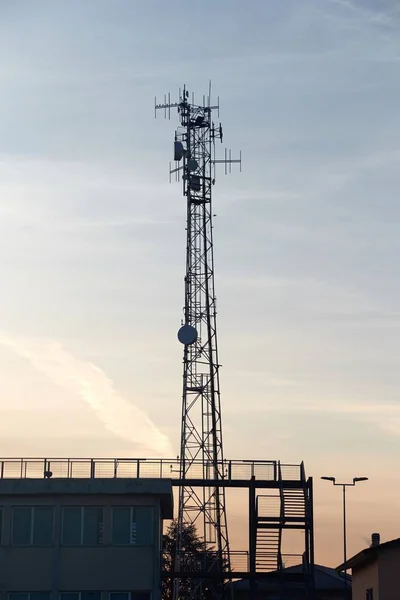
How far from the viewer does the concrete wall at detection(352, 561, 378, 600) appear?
165 feet

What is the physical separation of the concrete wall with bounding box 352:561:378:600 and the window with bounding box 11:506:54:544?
1546cm

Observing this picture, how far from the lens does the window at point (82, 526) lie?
5266 centimetres

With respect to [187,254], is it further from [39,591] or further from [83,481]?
[39,591]

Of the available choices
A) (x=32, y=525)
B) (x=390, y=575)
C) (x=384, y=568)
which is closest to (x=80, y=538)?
(x=32, y=525)

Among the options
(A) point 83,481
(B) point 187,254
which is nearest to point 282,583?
(A) point 83,481

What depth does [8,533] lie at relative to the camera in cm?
5272

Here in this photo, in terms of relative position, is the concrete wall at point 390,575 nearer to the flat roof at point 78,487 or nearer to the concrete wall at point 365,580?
the concrete wall at point 365,580

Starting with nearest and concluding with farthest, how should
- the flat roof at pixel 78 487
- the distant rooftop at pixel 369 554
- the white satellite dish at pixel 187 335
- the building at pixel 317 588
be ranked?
1. the distant rooftop at pixel 369 554
2. the flat roof at pixel 78 487
3. the white satellite dish at pixel 187 335
4. the building at pixel 317 588

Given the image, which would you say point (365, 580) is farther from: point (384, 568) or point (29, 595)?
point (29, 595)

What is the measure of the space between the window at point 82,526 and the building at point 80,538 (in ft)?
0.16

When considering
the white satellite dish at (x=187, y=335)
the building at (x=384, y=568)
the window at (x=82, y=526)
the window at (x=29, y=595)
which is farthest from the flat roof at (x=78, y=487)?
the building at (x=384, y=568)

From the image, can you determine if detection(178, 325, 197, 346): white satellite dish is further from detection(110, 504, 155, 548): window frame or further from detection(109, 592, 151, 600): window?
detection(109, 592, 151, 600): window

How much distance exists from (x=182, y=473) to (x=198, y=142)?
20064 millimetres

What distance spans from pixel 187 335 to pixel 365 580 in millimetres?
15929
